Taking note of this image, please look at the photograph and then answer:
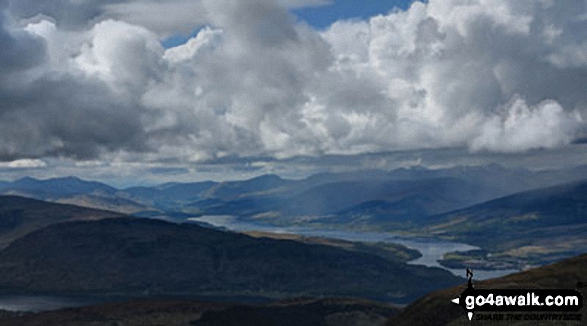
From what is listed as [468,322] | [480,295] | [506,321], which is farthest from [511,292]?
[468,322]

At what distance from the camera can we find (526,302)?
591ft

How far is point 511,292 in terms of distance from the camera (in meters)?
162

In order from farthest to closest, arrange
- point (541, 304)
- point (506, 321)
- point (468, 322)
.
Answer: point (468, 322), point (506, 321), point (541, 304)

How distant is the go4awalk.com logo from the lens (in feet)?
530

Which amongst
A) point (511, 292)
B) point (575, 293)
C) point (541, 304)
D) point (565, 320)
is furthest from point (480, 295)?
point (575, 293)

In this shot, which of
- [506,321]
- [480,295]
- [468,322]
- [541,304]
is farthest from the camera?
[468,322]

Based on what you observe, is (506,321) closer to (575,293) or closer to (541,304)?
(541,304)

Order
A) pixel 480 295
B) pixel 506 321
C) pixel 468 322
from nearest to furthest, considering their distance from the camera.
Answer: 1. pixel 480 295
2. pixel 506 321
3. pixel 468 322

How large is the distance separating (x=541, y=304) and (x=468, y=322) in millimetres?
31605

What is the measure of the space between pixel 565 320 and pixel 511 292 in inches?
1153

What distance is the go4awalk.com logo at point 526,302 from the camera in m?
162

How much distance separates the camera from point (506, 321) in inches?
7219

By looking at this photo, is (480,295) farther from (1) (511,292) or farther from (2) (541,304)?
(2) (541,304)

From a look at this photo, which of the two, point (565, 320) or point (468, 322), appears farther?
point (468, 322)
